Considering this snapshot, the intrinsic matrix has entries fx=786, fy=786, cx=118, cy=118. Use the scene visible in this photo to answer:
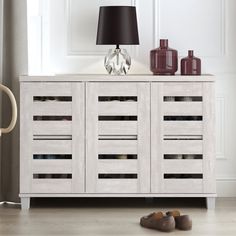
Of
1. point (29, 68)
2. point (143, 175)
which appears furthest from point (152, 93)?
point (29, 68)

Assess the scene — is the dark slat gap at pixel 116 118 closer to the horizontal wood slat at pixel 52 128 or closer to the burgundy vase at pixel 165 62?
the horizontal wood slat at pixel 52 128

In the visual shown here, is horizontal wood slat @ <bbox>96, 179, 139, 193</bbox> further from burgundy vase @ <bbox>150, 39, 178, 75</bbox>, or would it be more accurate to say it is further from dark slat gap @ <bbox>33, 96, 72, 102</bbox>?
burgundy vase @ <bbox>150, 39, 178, 75</bbox>

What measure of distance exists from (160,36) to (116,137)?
853mm

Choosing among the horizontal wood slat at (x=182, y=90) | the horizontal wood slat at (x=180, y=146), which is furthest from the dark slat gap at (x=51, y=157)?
the horizontal wood slat at (x=182, y=90)

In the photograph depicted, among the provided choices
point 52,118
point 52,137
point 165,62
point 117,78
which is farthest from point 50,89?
point 165,62

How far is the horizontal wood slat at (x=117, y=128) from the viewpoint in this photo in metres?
4.72

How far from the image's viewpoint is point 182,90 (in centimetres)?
470

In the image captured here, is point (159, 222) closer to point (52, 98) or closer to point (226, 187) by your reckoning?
point (52, 98)

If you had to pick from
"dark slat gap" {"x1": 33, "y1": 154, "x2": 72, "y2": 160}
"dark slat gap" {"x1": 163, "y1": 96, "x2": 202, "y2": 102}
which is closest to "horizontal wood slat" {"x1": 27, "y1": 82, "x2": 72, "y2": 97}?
"dark slat gap" {"x1": 33, "y1": 154, "x2": 72, "y2": 160}

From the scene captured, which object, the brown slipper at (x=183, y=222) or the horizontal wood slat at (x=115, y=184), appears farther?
the horizontal wood slat at (x=115, y=184)

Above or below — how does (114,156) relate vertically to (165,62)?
below

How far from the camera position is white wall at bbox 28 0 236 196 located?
520 centimetres

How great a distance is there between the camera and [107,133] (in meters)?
4.72

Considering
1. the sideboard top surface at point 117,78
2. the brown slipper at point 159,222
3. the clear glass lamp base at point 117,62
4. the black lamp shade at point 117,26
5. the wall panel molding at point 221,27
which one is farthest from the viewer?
the wall panel molding at point 221,27
